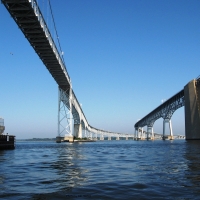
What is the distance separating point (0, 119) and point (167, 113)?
85.6 metres

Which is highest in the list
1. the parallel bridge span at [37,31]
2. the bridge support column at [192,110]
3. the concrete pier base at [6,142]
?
the parallel bridge span at [37,31]

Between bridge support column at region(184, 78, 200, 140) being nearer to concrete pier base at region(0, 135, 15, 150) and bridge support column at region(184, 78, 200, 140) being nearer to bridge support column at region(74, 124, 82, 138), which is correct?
bridge support column at region(74, 124, 82, 138)

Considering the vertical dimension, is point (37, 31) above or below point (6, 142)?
above

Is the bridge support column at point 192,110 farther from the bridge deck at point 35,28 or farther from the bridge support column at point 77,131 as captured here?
the bridge support column at point 77,131

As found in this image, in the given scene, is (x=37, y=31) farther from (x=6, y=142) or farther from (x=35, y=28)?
(x=6, y=142)

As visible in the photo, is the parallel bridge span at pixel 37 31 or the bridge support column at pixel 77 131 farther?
the bridge support column at pixel 77 131

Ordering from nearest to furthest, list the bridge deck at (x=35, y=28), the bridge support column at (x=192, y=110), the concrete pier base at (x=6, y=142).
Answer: the bridge deck at (x=35, y=28) < the concrete pier base at (x=6, y=142) < the bridge support column at (x=192, y=110)

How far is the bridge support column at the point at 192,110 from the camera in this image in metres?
75.4

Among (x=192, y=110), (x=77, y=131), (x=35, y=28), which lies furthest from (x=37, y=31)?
(x=77, y=131)

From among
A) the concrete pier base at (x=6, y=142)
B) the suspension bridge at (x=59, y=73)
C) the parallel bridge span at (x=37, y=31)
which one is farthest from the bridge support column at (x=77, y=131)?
the concrete pier base at (x=6, y=142)

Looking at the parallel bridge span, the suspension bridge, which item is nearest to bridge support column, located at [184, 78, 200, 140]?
the suspension bridge

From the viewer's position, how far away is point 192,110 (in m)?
77.5

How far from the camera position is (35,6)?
4319cm

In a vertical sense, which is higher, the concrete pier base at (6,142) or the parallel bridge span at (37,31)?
the parallel bridge span at (37,31)
